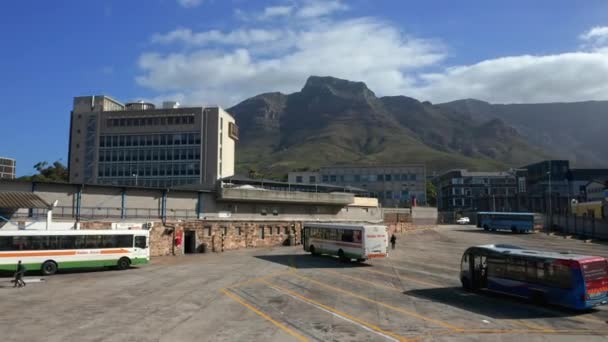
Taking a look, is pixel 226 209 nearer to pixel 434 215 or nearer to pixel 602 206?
pixel 434 215

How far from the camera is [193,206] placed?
→ 157 ft

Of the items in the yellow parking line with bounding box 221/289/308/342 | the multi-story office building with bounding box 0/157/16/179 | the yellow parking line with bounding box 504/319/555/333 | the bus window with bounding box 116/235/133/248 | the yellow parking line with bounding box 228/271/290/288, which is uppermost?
the multi-story office building with bounding box 0/157/16/179

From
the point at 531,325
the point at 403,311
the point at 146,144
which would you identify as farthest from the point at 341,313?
the point at 146,144

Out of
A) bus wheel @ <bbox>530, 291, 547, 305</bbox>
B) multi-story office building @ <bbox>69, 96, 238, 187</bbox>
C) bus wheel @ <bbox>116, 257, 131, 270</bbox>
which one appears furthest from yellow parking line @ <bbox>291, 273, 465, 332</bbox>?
multi-story office building @ <bbox>69, 96, 238, 187</bbox>

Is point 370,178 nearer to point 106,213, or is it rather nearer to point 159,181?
point 159,181

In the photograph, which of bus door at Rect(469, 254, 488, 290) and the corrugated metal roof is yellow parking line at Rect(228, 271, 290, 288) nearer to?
bus door at Rect(469, 254, 488, 290)

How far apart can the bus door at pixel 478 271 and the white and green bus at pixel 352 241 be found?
10947mm

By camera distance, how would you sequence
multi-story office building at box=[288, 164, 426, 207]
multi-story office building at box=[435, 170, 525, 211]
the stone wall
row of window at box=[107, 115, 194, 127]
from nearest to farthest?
the stone wall
row of window at box=[107, 115, 194, 127]
multi-story office building at box=[288, 164, 426, 207]
multi-story office building at box=[435, 170, 525, 211]

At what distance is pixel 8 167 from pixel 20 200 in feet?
398

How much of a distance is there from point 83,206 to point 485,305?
115 ft

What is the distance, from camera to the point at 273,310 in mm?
18234

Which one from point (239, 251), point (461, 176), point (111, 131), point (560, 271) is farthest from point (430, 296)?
point (461, 176)

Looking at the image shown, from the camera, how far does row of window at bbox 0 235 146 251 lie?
91.2 ft

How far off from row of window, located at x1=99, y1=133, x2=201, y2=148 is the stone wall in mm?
54330
